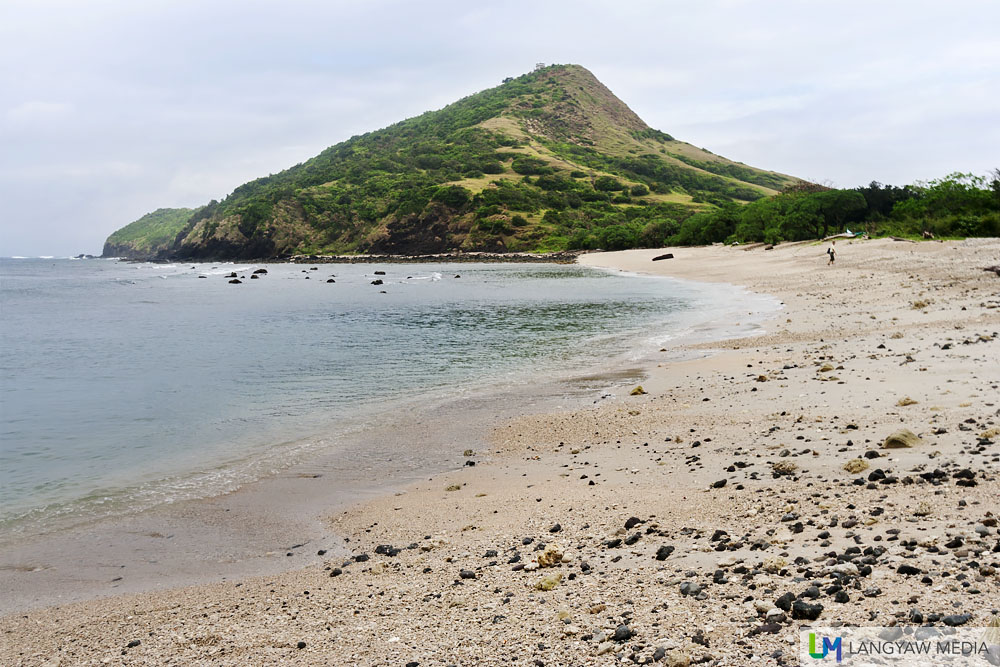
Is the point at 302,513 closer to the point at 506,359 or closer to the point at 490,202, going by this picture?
the point at 506,359

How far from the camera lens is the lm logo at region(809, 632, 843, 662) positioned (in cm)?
371

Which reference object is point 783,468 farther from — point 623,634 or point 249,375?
point 249,375

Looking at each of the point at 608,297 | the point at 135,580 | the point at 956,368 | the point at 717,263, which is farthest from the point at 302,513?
the point at 717,263

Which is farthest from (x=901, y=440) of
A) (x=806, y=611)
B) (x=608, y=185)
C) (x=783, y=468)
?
(x=608, y=185)

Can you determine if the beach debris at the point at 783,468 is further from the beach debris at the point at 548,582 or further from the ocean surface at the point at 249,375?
the ocean surface at the point at 249,375

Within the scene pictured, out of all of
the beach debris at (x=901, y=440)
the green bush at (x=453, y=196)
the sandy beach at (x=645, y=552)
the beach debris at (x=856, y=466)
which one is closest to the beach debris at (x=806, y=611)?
the sandy beach at (x=645, y=552)

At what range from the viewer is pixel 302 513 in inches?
342

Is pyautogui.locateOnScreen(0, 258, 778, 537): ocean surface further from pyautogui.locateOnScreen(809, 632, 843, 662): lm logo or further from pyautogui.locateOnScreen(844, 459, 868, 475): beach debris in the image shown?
pyautogui.locateOnScreen(809, 632, 843, 662): lm logo

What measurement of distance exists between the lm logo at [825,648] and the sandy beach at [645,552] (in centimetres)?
13

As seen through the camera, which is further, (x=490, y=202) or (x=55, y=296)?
(x=490, y=202)

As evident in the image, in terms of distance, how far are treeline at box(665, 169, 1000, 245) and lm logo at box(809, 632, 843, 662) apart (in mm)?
54576

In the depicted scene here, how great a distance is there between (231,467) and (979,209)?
60742 mm

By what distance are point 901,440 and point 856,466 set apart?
3.53 ft

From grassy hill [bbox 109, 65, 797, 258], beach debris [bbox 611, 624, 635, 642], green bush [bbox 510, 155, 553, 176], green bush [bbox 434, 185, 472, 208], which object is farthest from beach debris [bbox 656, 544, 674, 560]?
green bush [bbox 510, 155, 553, 176]
